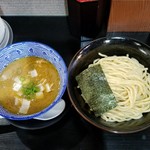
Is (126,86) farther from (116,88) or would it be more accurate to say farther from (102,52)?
(102,52)

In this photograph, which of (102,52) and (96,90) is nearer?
(96,90)

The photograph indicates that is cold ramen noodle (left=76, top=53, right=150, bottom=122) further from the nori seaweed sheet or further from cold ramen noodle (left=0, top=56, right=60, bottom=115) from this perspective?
cold ramen noodle (left=0, top=56, right=60, bottom=115)

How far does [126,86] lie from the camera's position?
999 millimetres

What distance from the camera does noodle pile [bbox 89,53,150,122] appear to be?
3.12ft

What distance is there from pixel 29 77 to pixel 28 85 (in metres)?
0.04

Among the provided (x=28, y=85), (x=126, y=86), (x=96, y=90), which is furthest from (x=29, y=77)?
(x=126, y=86)

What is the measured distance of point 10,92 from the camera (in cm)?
100

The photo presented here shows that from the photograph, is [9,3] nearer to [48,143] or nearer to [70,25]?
[70,25]

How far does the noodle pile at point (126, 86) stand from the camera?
952 mm

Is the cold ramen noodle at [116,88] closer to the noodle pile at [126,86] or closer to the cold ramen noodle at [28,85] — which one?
the noodle pile at [126,86]

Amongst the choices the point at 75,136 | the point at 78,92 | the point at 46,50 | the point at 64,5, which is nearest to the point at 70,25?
the point at 64,5

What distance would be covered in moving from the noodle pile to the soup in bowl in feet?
0.65

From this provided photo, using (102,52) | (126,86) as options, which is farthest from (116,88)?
(102,52)

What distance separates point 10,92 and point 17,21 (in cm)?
47
